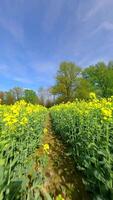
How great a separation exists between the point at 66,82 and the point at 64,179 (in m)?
46.6

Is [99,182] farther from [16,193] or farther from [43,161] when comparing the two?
[16,193]

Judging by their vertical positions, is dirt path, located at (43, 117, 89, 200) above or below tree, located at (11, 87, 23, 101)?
below

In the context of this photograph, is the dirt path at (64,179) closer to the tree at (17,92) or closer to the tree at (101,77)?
the tree at (101,77)

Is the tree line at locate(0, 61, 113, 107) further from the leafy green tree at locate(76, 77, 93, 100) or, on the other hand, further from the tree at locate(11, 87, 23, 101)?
the tree at locate(11, 87, 23, 101)

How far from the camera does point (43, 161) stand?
3.72 m

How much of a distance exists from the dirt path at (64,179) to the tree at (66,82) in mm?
43019

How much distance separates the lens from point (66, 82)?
167ft

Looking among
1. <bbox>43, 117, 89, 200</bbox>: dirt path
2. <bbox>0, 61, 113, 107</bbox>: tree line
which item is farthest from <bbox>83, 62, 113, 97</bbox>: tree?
<bbox>43, 117, 89, 200</bbox>: dirt path

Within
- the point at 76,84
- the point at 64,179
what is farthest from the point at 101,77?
the point at 64,179

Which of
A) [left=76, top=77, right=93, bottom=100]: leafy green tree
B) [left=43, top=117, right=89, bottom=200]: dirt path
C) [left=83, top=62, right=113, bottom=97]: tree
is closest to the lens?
[left=43, top=117, right=89, bottom=200]: dirt path

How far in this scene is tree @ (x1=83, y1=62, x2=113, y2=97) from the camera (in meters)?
56.8

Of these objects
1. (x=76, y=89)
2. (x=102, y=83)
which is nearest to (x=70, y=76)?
(x=76, y=89)

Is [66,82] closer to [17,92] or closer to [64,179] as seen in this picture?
[17,92]

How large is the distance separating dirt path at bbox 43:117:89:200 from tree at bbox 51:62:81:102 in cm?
4302
